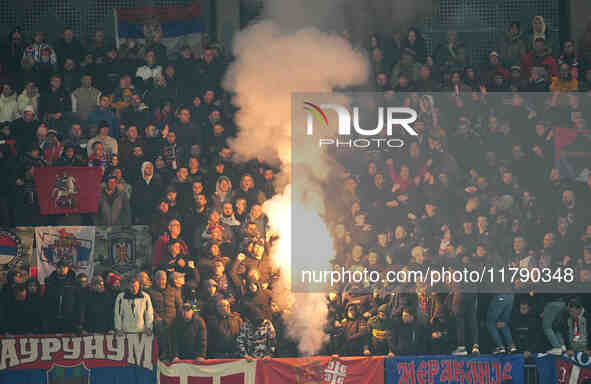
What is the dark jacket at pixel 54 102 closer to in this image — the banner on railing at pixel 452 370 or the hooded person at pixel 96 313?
the hooded person at pixel 96 313

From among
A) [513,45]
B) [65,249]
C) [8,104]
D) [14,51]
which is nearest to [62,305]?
[65,249]

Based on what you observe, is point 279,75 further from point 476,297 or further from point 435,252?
point 476,297

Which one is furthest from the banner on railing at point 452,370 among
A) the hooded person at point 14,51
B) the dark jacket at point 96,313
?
the hooded person at point 14,51

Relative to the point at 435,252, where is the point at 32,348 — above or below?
below

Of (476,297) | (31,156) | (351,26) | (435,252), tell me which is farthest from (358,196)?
(31,156)

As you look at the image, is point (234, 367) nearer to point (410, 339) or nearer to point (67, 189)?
point (410, 339)

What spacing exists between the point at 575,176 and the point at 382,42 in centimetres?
328

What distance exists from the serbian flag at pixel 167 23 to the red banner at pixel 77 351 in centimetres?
477

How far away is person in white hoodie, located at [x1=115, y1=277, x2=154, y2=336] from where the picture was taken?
34.3 ft

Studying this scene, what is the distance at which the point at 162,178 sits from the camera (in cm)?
1120

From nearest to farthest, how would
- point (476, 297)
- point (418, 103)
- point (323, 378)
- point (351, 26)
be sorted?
point (323, 378) → point (476, 297) → point (418, 103) → point (351, 26)

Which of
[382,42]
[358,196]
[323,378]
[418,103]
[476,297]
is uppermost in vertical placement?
[382,42]

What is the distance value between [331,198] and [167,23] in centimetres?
407

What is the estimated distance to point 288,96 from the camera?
1177 cm
